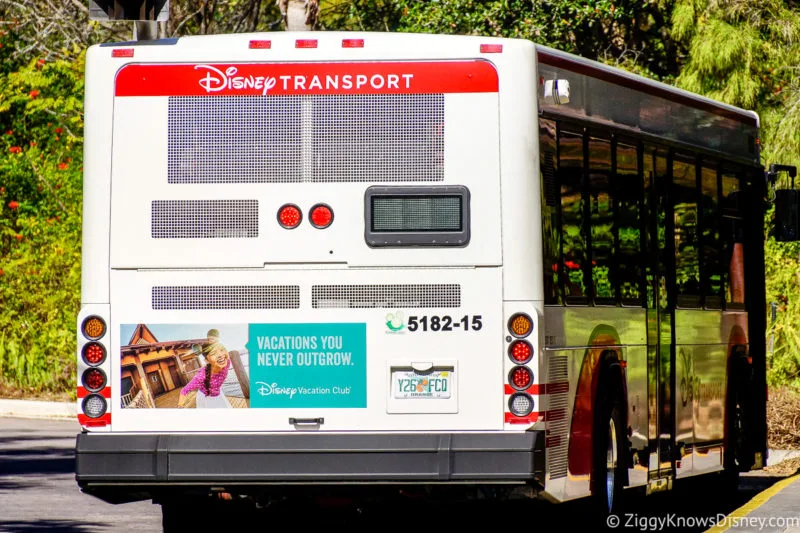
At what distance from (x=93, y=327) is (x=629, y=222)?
12.3ft

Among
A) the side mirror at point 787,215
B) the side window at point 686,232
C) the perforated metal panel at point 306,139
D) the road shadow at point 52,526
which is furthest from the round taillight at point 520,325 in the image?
the side mirror at point 787,215

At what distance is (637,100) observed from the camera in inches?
441

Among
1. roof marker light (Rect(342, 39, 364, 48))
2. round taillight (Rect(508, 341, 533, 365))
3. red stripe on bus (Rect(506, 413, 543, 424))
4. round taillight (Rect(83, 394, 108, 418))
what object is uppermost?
roof marker light (Rect(342, 39, 364, 48))

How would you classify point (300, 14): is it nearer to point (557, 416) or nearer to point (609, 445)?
point (609, 445)

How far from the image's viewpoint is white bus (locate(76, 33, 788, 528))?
927cm

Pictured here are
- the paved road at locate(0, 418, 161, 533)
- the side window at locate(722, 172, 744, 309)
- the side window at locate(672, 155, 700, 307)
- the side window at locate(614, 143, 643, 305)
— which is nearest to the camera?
the side window at locate(614, 143, 643, 305)

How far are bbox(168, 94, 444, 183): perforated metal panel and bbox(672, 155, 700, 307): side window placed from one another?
3240 mm

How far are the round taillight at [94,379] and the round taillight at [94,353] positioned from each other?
1.9 inches

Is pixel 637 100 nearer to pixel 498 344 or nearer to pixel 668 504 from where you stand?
pixel 498 344

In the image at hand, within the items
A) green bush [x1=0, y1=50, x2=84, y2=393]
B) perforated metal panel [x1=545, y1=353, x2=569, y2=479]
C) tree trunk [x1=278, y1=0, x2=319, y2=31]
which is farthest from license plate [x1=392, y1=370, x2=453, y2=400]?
green bush [x1=0, y1=50, x2=84, y2=393]

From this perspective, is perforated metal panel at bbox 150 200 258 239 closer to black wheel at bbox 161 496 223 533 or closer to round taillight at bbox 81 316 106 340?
round taillight at bbox 81 316 106 340

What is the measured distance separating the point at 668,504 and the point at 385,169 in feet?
17.9

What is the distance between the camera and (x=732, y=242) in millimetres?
13898

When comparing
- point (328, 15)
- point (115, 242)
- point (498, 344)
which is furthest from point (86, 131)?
point (328, 15)
